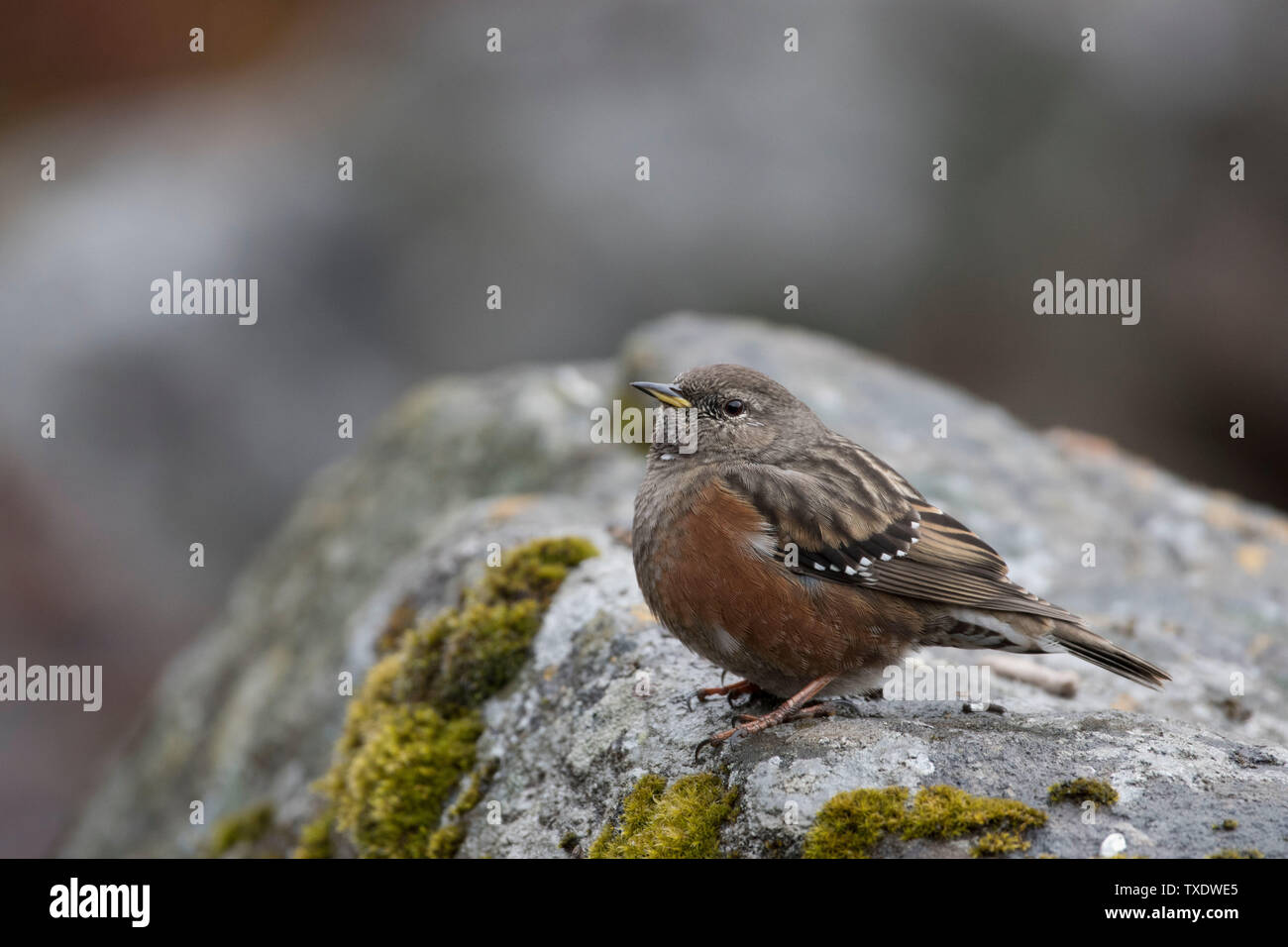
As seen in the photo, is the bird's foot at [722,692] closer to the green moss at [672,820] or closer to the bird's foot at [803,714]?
the bird's foot at [803,714]

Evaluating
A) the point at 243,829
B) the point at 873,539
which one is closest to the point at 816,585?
the point at 873,539

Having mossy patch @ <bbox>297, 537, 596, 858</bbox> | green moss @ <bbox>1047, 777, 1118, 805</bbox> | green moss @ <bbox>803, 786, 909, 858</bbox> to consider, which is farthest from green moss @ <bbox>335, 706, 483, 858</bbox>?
green moss @ <bbox>1047, 777, 1118, 805</bbox>

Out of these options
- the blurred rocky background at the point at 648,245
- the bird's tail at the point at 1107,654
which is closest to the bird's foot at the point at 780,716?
the bird's tail at the point at 1107,654

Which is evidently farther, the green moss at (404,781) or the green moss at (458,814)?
the green moss at (404,781)

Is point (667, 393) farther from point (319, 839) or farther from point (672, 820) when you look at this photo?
point (319, 839)
